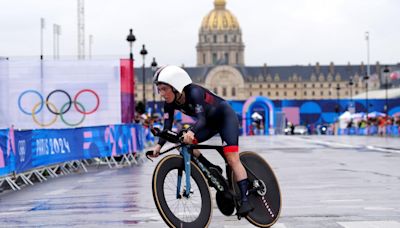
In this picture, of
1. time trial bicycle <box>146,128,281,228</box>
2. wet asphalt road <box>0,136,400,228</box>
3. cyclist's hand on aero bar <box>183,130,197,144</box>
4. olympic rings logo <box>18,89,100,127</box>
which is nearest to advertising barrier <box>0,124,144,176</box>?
wet asphalt road <box>0,136,400,228</box>

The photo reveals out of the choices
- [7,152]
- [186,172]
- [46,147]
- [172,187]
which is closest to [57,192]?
[7,152]

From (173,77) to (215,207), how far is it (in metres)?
3.89

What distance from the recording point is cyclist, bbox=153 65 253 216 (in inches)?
331

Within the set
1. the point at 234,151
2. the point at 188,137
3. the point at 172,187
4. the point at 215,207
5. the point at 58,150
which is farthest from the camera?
the point at 58,150

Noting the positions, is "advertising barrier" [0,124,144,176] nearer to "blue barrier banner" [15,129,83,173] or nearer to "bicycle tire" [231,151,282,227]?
"blue barrier banner" [15,129,83,173]

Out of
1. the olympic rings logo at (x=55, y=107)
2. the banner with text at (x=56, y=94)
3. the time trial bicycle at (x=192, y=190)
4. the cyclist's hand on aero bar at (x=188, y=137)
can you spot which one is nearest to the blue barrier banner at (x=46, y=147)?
the banner with text at (x=56, y=94)

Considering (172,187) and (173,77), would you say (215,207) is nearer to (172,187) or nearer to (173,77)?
(172,187)

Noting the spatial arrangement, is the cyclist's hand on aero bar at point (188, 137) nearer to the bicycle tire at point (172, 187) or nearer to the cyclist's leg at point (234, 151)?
the bicycle tire at point (172, 187)

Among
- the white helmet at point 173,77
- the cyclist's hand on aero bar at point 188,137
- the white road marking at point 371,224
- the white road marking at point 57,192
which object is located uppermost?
the white helmet at point 173,77

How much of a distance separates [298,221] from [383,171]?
31.7 ft

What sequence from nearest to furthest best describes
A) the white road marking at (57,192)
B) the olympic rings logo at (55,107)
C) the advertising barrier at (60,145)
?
the white road marking at (57,192)
the advertising barrier at (60,145)
the olympic rings logo at (55,107)

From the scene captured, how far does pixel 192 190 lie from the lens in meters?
8.44

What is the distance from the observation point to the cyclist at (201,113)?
841cm

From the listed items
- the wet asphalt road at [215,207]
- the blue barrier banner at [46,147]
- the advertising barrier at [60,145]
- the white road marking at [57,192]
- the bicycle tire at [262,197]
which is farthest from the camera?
the blue barrier banner at [46,147]
